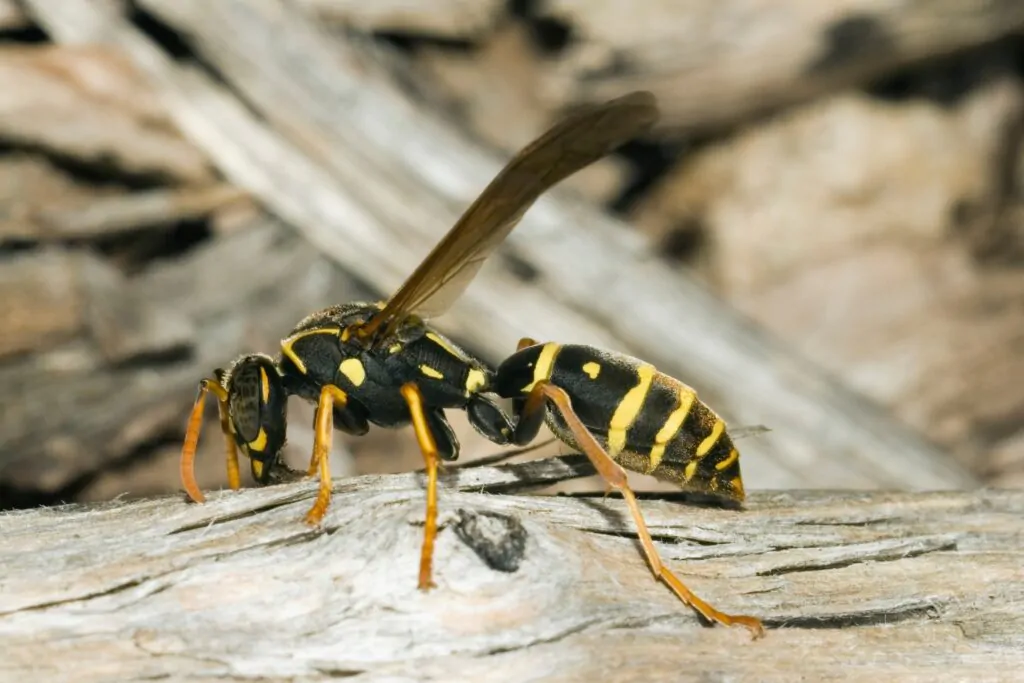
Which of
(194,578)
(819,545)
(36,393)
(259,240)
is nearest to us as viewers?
(194,578)

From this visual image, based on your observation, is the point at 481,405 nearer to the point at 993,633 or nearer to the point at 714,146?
the point at 993,633

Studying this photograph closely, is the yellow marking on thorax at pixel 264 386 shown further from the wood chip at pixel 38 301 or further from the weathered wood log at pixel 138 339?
the wood chip at pixel 38 301

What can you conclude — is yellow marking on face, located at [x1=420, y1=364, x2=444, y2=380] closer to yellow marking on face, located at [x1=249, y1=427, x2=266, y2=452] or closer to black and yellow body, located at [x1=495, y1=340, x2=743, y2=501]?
black and yellow body, located at [x1=495, y1=340, x2=743, y2=501]

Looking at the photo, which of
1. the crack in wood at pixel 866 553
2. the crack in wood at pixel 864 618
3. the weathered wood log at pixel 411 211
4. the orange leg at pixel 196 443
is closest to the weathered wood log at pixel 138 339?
the weathered wood log at pixel 411 211

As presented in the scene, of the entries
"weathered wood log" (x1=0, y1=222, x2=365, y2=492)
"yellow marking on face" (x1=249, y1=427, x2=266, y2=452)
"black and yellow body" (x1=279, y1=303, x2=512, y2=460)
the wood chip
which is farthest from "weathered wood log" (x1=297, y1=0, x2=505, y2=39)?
"yellow marking on face" (x1=249, y1=427, x2=266, y2=452)

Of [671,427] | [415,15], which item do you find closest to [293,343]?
[671,427]

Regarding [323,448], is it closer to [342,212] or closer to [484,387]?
[484,387]

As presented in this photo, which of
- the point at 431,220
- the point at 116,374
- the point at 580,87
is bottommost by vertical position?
the point at 116,374

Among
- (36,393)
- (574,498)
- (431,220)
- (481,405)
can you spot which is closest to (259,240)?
(431,220)
